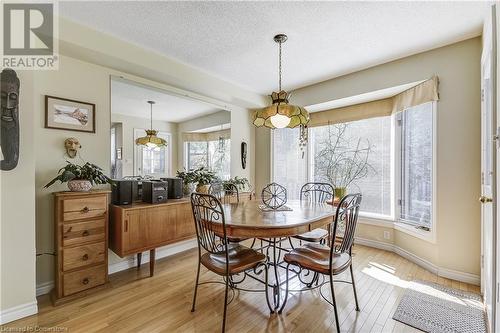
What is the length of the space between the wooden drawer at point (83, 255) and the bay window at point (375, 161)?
2.99 meters

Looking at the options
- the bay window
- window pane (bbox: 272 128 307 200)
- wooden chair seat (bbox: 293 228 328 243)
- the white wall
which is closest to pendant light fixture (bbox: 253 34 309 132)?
wooden chair seat (bbox: 293 228 328 243)

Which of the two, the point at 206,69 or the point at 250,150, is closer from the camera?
the point at 206,69

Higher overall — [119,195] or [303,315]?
[119,195]

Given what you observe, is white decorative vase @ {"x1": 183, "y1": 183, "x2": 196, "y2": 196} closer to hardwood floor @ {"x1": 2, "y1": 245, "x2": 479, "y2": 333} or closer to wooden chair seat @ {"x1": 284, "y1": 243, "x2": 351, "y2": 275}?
hardwood floor @ {"x1": 2, "y1": 245, "x2": 479, "y2": 333}

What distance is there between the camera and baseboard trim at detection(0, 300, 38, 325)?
1.83 meters

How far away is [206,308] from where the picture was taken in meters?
2.04

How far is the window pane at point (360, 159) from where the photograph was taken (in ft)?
11.7

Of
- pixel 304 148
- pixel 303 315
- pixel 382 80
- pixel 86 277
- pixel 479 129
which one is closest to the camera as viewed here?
pixel 303 315

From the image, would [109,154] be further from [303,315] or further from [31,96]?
[303,315]

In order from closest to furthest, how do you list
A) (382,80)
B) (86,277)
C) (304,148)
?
(86,277), (382,80), (304,148)

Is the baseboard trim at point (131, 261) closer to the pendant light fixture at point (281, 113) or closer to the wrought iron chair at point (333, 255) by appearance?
the wrought iron chair at point (333, 255)

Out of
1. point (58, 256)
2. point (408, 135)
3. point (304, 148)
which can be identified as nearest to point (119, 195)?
point (58, 256)

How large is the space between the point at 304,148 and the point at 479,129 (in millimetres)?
2362

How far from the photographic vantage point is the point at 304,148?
436 cm
